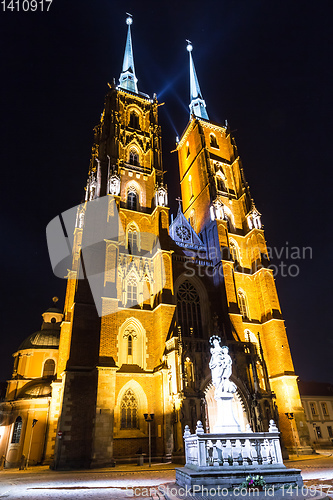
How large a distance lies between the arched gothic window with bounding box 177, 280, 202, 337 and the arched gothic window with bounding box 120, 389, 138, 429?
20.7ft

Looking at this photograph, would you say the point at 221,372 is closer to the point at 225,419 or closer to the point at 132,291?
the point at 225,419

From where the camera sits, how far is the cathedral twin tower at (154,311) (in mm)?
19891

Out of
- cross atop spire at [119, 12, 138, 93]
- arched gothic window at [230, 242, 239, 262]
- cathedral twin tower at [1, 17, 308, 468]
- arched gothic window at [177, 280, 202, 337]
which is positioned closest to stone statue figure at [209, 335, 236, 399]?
cathedral twin tower at [1, 17, 308, 468]

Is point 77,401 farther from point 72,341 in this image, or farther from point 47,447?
point 47,447

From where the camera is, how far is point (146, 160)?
34031 mm

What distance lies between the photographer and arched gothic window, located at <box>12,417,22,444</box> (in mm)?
27233

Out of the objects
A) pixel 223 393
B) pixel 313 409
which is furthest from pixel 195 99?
pixel 223 393

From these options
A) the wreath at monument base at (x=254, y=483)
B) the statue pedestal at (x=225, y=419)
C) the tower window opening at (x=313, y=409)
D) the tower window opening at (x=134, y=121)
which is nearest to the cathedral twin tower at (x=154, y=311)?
the tower window opening at (x=134, y=121)

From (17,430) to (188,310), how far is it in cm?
1787

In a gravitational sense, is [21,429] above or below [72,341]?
below

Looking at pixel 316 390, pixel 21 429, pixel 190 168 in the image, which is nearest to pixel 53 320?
pixel 21 429

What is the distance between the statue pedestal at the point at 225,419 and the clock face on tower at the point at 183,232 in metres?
20.3

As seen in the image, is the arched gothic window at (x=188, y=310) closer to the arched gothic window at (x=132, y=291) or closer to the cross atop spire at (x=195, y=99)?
the arched gothic window at (x=132, y=291)

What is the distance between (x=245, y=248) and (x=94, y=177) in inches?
655
